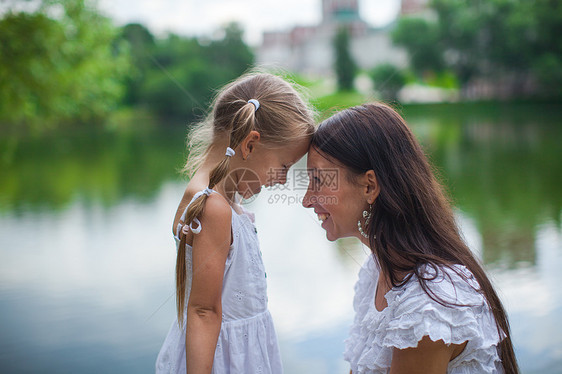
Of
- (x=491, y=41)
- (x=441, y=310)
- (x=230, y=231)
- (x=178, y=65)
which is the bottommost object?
(x=441, y=310)

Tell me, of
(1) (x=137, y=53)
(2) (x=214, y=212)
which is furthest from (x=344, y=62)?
(2) (x=214, y=212)

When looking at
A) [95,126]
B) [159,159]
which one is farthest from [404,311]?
[95,126]

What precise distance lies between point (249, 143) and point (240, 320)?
24.7 inches

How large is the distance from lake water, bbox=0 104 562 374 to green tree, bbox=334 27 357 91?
2208 cm

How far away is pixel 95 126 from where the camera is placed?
90.3ft

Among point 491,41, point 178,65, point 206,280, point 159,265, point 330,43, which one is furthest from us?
point 330,43

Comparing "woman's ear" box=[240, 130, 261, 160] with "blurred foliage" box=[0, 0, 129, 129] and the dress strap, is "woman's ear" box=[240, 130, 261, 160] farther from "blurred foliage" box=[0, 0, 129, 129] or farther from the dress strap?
"blurred foliage" box=[0, 0, 129, 129]

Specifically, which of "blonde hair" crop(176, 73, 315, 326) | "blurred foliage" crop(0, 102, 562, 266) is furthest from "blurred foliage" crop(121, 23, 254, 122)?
"blonde hair" crop(176, 73, 315, 326)

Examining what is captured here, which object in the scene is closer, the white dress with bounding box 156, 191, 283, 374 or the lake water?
the white dress with bounding box 156, 191, 283, 374

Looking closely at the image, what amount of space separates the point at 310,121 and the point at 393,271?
2.02ft

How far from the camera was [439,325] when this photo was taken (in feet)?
4.12

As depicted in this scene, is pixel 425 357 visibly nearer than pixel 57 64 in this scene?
Yes

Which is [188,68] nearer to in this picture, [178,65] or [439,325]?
[178,65]

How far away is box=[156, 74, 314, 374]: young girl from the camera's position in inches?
61.0
